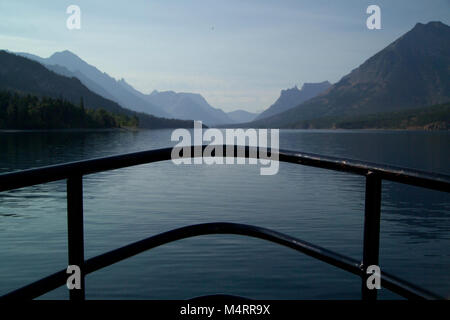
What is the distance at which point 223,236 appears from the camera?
1667cm

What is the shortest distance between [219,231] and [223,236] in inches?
571

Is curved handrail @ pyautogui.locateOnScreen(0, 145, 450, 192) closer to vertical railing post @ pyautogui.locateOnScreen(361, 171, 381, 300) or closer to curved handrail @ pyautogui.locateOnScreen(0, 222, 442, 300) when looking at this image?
vertical railing post @ pyautogui.locateOnScreen(361, 171, 381, 300)

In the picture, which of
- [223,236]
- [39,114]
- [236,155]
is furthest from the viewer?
[39,114]

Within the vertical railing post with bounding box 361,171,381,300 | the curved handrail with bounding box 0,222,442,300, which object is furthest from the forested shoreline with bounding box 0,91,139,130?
the vertical railing post with bounding box 361,171,381,300

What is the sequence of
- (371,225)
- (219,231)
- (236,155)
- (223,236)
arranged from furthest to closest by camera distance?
(223,236) < (219,231) < (236,155) < (371,225)

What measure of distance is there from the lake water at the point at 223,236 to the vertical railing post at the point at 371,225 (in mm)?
1698

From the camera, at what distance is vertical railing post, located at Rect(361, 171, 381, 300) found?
71.5 inches

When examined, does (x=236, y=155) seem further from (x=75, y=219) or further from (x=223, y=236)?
(x=223, y=236)

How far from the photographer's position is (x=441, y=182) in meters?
1.54

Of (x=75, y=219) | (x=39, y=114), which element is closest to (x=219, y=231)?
(x=75, y=219)

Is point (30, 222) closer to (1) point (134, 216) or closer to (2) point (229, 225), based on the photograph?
(1) point (134, 216)

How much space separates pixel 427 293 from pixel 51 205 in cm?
2485

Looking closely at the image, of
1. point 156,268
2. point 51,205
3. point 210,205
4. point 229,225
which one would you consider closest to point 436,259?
point 156,268

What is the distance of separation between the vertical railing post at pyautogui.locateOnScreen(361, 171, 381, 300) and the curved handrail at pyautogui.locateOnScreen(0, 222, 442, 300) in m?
0.05
